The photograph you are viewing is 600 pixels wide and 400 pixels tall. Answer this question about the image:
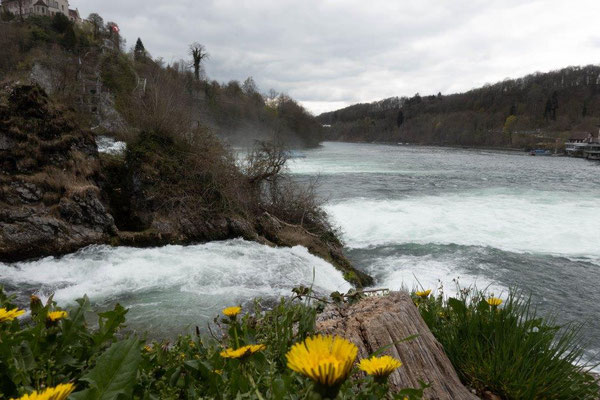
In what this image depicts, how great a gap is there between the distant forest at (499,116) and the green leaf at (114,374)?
90312 millimetres

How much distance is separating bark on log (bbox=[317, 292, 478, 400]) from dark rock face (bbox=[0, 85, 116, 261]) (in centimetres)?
1082

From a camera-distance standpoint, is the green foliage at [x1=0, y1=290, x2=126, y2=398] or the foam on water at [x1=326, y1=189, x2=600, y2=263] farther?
the foam on water at [x1=326, y1=189, x2=600, y2=263]

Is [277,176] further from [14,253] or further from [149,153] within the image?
[14,253]

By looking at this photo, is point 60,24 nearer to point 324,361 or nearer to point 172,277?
point 172,277

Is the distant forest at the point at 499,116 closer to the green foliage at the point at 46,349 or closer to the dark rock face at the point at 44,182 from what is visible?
→ the dark rock face at the point at 44,182

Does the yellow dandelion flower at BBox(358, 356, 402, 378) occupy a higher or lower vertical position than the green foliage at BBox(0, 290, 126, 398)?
higher

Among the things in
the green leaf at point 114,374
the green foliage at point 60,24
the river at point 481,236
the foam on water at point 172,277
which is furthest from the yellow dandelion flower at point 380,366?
the green foliage at point 60,24

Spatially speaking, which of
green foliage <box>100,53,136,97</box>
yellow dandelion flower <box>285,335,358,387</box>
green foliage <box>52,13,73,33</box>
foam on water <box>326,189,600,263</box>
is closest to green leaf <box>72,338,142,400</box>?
yellow dandelion flower <box>285,335,358,387</box>

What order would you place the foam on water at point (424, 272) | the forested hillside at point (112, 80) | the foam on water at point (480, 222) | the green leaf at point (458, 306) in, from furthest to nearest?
the forested hillside at point (112, 80), the foam on water at point (480, 222), the foam on water at point (424, 272), the green leaf at point (458, 306)

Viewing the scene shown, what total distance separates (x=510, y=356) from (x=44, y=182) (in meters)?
13.1

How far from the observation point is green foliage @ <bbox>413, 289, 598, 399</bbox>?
2219 millimetres

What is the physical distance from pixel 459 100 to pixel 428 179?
124734 millimetres

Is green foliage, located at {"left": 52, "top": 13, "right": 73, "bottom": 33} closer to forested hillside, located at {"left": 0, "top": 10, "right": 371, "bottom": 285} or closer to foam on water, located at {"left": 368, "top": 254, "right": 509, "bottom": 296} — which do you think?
forested hillside, located at {"left": 0, "top": 10, "right": 371, "bottom": 285}

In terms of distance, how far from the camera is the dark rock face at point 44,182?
34.0 feet
